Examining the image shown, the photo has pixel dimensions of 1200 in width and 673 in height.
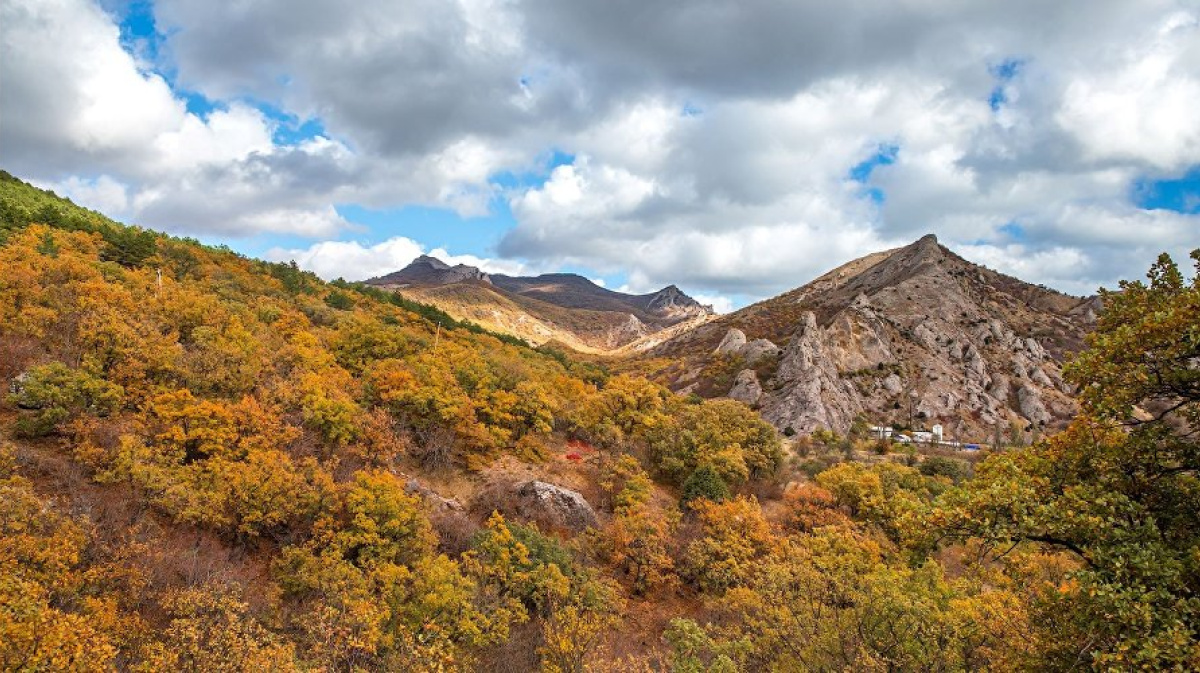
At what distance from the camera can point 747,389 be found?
104 m

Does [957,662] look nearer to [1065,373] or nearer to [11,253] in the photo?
[1065,373]

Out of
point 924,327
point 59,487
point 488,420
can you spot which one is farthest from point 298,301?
point 924,327

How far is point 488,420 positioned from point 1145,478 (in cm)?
4813

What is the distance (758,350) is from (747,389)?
82.5ft

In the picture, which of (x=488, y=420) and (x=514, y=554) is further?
(x=488, y=420)

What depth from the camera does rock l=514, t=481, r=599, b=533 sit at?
45000 mm

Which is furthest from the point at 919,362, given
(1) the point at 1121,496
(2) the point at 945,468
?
(1) the point at 1121,496

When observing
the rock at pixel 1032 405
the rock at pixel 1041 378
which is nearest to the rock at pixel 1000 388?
the rock at pixel 1032 405

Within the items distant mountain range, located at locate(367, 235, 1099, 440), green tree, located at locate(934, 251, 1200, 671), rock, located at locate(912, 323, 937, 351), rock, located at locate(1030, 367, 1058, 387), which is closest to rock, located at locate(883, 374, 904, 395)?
distant mountain range, located at locate(367, 235, 1099, 440)

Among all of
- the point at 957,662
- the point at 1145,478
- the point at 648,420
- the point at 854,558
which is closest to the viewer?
the point at 1145,478

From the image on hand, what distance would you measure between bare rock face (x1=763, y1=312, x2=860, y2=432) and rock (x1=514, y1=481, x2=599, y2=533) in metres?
53.0

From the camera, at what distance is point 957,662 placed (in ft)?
63.0

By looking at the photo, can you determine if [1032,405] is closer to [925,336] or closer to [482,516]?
[925,336]

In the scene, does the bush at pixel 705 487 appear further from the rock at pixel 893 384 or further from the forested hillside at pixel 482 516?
the rock at pixel 893 384
